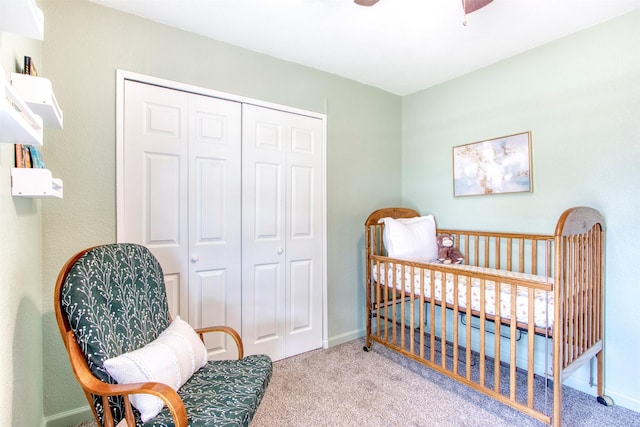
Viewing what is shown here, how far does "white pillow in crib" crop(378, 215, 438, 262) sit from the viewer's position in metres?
2.53

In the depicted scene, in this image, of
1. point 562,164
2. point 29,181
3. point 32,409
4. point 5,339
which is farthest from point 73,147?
point 562,164

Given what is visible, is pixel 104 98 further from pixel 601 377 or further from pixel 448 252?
pixel 601 377

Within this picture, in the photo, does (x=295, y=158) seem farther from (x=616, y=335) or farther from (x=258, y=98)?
(x=616, y=335)

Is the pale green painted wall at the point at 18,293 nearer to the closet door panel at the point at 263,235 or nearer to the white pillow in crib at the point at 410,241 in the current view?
the closet door panel at the point at 263,235

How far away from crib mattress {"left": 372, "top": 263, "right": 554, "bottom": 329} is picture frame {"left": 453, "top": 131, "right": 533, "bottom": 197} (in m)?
0.77

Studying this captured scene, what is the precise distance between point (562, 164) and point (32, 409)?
133 inches

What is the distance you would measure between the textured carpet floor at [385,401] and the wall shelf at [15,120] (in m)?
1.74

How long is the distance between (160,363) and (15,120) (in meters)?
0.98

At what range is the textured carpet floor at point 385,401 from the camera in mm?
1797

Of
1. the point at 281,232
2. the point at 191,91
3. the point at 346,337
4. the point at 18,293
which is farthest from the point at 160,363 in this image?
the point at 346,337

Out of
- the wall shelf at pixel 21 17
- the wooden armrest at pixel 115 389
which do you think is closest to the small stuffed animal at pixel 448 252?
the wooden armrest at pixel 115 389

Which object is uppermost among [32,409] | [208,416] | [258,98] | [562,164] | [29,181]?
[258,98]

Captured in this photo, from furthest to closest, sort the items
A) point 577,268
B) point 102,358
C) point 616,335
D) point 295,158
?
point 295,158, point 616,335, point 577,268, point 102,358

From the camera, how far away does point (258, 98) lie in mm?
2436
